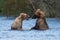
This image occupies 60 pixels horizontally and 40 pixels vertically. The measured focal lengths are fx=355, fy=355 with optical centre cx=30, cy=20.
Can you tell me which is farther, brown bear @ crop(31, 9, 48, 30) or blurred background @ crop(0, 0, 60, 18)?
blurred background @ crop(0, 0, 60, 18)

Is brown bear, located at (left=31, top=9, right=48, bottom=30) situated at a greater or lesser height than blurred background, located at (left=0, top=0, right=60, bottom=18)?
lesser

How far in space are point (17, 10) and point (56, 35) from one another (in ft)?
46.1

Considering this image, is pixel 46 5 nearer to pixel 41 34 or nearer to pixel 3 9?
pixel 3 9

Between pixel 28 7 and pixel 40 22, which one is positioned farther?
pixel 28 7

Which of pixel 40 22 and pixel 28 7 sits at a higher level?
pixel 28 7

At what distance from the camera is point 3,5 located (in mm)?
29359

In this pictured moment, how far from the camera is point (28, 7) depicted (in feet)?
93.2

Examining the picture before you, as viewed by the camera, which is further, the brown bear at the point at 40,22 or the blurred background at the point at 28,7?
the blurred background at the point at 28,7

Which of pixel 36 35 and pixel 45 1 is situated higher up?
pixel 45 1

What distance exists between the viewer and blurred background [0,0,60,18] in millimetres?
27237

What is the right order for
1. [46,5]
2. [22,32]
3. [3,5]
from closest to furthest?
[22,32], [46,5], [3,5]

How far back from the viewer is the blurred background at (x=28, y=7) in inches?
1072

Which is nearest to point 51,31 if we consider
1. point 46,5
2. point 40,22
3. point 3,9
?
point 40,22

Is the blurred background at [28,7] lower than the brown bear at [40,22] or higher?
higher
